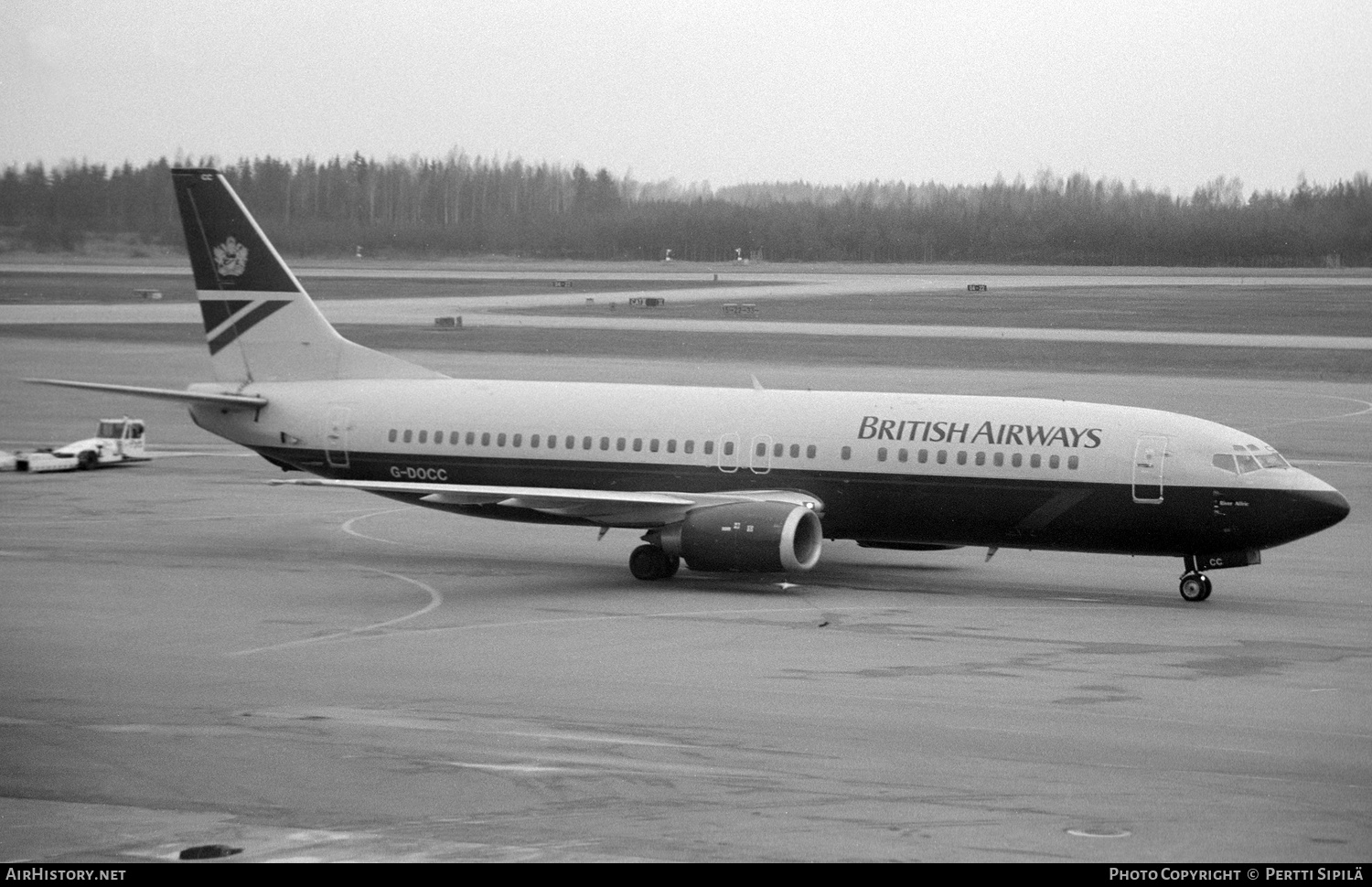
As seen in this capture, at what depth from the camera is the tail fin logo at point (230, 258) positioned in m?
38.9

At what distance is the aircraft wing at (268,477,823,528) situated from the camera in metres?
32.8

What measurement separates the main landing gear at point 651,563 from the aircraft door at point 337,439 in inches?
301

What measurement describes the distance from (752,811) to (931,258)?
16336cm

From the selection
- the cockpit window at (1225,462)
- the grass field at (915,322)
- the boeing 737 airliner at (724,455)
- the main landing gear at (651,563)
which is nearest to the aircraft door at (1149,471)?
the boeing 737 airliner at (724,455)

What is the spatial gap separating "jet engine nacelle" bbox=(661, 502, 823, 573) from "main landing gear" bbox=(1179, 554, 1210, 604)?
6806 millimetres

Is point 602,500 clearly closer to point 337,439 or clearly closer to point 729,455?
point 729,455

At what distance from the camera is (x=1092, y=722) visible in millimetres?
21875

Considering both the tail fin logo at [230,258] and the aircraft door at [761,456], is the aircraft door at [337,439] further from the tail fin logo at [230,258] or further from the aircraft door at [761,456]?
the aircraft door at [761,456]

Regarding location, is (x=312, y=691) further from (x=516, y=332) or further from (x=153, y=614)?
(x=516, y=332)

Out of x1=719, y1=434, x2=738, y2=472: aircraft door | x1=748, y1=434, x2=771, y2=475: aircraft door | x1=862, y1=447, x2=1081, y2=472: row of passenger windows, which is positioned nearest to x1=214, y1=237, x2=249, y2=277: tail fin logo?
x1=719, y1=434, x2=738, y2=472: aircraft door

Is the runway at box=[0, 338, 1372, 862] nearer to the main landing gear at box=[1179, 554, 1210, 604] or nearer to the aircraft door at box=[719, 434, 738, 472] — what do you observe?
the main landing gear at box=[1179, 554, 1210, 604]

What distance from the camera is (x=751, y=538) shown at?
3144 cm

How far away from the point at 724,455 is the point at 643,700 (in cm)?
1163

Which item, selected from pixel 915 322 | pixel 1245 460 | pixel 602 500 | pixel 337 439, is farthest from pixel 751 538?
pixel 915 322
